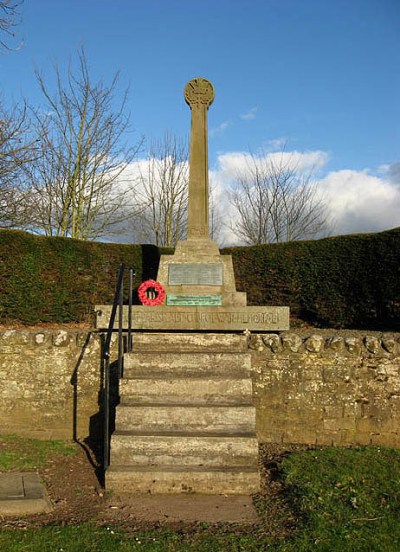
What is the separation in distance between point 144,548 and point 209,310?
13.1 ft

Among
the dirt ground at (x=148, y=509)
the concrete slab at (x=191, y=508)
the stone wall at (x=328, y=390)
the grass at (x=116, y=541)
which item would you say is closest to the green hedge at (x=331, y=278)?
the stone wall at (x=328, y=390)

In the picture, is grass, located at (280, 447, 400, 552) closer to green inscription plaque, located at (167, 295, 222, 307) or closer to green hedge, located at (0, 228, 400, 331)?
green inscription plaque, located at (167, 295, 222, 307)

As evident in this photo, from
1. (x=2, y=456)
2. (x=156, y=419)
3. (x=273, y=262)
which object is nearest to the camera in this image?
(x=156, y=419)

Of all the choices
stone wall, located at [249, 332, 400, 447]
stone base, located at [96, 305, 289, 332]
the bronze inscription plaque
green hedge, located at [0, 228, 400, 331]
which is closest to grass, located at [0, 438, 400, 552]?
stone wall, located at [249, 332, 400, 447]

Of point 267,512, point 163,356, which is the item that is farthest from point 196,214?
point 267,512

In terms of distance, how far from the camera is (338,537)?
3.21 metres

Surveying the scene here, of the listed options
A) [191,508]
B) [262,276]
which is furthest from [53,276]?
[191,508]

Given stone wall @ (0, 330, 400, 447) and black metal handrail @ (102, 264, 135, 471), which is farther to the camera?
stone wall @ (0, 330, 400, 447)

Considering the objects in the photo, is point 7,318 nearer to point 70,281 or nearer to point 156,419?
point 70,281

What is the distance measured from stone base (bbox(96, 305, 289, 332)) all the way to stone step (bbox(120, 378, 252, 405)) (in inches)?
70.5

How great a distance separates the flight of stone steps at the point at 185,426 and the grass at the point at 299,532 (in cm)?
50

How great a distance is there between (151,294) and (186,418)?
2.84 metres

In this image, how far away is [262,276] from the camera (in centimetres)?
945

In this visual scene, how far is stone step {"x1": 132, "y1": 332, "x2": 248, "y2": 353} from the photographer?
5.72m
